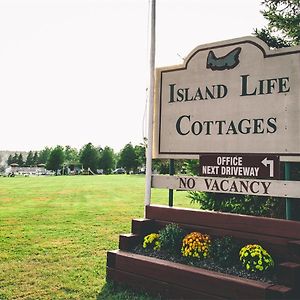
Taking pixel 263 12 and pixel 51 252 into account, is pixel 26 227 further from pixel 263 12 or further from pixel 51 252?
pixel 263 12

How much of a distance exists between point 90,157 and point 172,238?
98.4 meters

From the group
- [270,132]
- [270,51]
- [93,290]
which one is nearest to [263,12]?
[270,51]

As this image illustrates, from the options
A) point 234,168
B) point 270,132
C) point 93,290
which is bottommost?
point 93,290

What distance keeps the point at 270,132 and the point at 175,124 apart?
1656 millimetres

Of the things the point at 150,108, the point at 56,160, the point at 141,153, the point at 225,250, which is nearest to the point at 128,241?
the point at 225,250

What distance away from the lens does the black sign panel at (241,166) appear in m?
5.68

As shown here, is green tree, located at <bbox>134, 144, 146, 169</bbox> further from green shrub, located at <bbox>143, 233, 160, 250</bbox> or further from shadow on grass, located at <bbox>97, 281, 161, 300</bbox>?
shadow on grass, located at <bbox>97, 281, 161, 300</bbox>

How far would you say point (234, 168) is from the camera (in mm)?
5996

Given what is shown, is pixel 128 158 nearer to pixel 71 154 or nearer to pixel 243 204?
pixel 71 154

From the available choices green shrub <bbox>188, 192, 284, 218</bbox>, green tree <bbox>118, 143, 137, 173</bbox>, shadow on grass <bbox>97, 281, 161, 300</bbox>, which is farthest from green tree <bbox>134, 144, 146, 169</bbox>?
shadow on grass <bbox>97, 281, 161, 300</bbox>

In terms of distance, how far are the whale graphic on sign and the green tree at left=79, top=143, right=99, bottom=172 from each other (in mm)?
98018

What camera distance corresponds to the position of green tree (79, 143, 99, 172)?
339ft

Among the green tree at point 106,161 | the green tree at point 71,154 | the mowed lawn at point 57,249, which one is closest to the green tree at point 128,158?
the green tree at point 106,161

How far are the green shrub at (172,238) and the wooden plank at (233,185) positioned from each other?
653 millimetres
